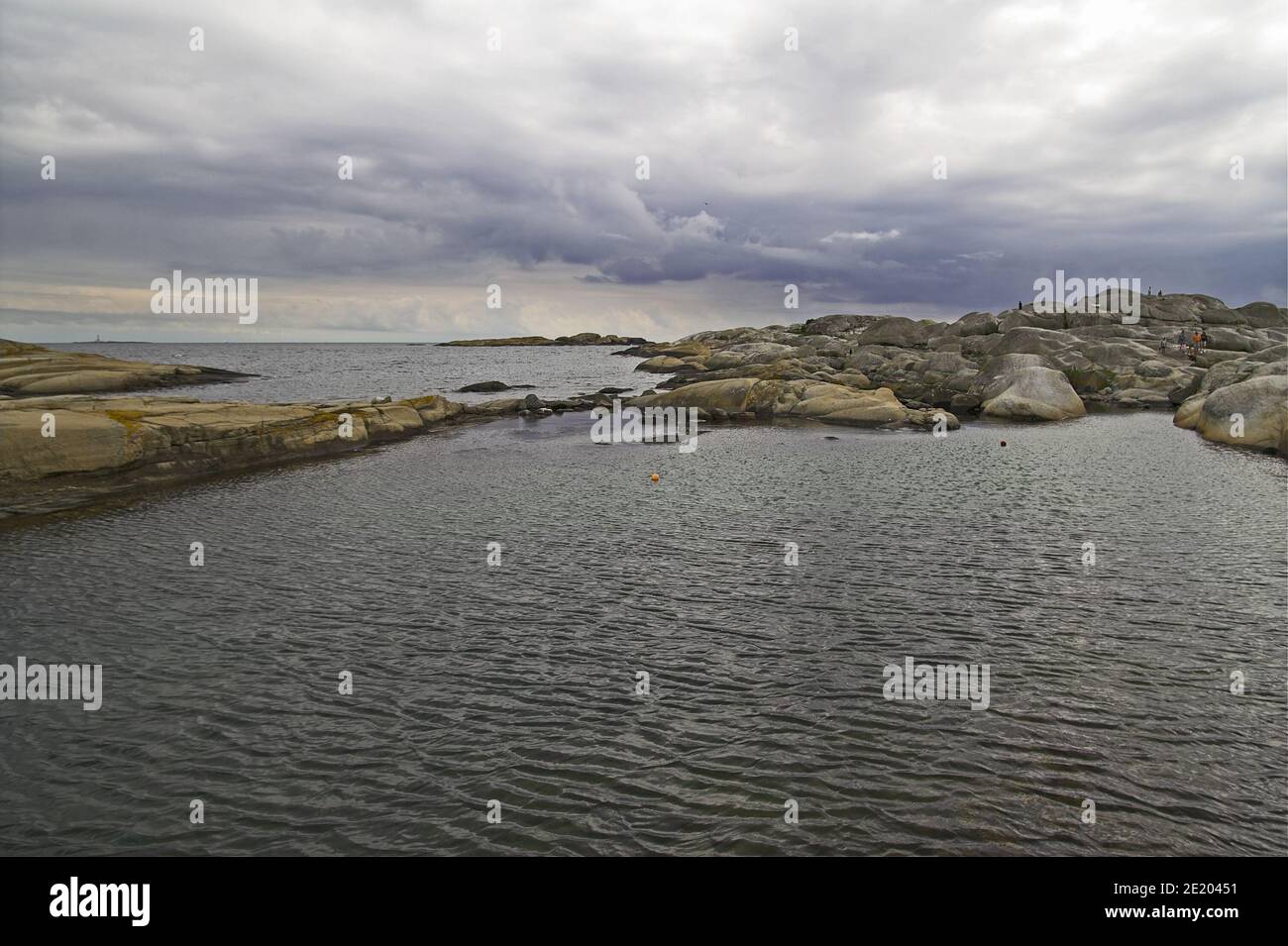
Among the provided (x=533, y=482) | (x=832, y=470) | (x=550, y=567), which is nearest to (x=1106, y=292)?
(x=832, y=470)

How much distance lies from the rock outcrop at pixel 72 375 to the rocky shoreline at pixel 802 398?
0.76 feet

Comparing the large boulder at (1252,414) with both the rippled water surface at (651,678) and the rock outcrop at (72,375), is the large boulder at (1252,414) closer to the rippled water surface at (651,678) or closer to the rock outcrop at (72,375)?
the rippled water surface at (651,678)

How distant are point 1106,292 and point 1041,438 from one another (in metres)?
78.4

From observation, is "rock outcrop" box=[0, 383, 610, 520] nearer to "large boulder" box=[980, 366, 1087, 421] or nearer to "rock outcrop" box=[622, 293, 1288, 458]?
"rock outcrop" box=[622, 293, 1288, 458]

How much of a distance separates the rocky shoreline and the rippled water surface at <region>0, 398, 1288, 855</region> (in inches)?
205

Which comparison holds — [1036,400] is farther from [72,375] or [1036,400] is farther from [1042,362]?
[72,375]

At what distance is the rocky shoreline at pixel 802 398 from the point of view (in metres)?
28.6

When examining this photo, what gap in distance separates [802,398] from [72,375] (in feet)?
220

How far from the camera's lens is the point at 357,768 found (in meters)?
9.86

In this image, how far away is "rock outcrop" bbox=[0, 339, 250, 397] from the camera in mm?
63719

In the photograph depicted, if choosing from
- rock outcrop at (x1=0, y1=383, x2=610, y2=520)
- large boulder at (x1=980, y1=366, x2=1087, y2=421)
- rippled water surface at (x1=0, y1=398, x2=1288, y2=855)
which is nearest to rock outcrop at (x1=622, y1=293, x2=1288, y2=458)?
large boulder at (x1=980, y1=366, x2=1087, y2=421)

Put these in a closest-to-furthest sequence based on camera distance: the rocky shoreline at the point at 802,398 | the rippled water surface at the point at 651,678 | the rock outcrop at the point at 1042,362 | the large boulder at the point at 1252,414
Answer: the rippled water surface at the point at 651,678
the rocky shoreline at the point at 802,398
the large boulder at the point at 1252,414
the rock outcrop at the point at 1042,362

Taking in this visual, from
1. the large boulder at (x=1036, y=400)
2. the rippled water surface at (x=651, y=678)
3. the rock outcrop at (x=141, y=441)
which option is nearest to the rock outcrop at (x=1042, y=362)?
the large boulder at (x=1036, y=400)
